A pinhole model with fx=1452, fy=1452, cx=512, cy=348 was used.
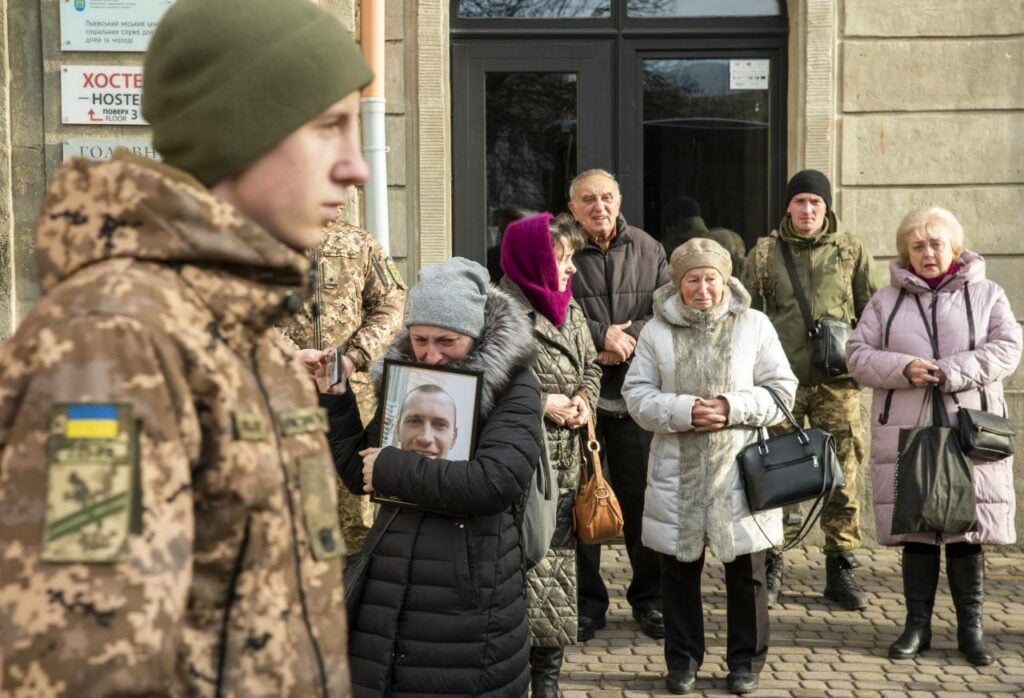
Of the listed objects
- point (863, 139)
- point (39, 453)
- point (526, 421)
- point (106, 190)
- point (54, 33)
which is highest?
point (54, 33)

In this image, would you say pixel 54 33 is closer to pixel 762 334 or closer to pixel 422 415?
pixel 762 334

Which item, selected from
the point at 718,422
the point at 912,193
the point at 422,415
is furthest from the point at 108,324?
the point at 912,193

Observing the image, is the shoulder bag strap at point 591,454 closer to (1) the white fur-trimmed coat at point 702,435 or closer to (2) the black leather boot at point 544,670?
(1) the white fur-trimmed coat at point 702,435

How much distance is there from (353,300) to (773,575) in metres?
2.71

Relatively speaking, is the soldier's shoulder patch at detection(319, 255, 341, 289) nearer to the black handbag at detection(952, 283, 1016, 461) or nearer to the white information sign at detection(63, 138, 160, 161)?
the white information sign at detection(63, 138, 160, 161)

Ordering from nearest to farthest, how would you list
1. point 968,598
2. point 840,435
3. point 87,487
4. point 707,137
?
1. point 87,487
2. point 968,598
3. point 840,435
4. point 707,137

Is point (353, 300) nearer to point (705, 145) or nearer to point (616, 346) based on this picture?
point (616, 346)

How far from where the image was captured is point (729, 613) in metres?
5.95

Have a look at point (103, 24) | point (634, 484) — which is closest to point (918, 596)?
point (634, 484)

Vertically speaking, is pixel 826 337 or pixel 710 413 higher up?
pixel 826 337

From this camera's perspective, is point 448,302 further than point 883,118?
No

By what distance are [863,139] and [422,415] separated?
5.52 metres

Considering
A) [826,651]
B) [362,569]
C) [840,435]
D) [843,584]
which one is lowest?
[826,651]

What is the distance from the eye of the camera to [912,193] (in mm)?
8711
